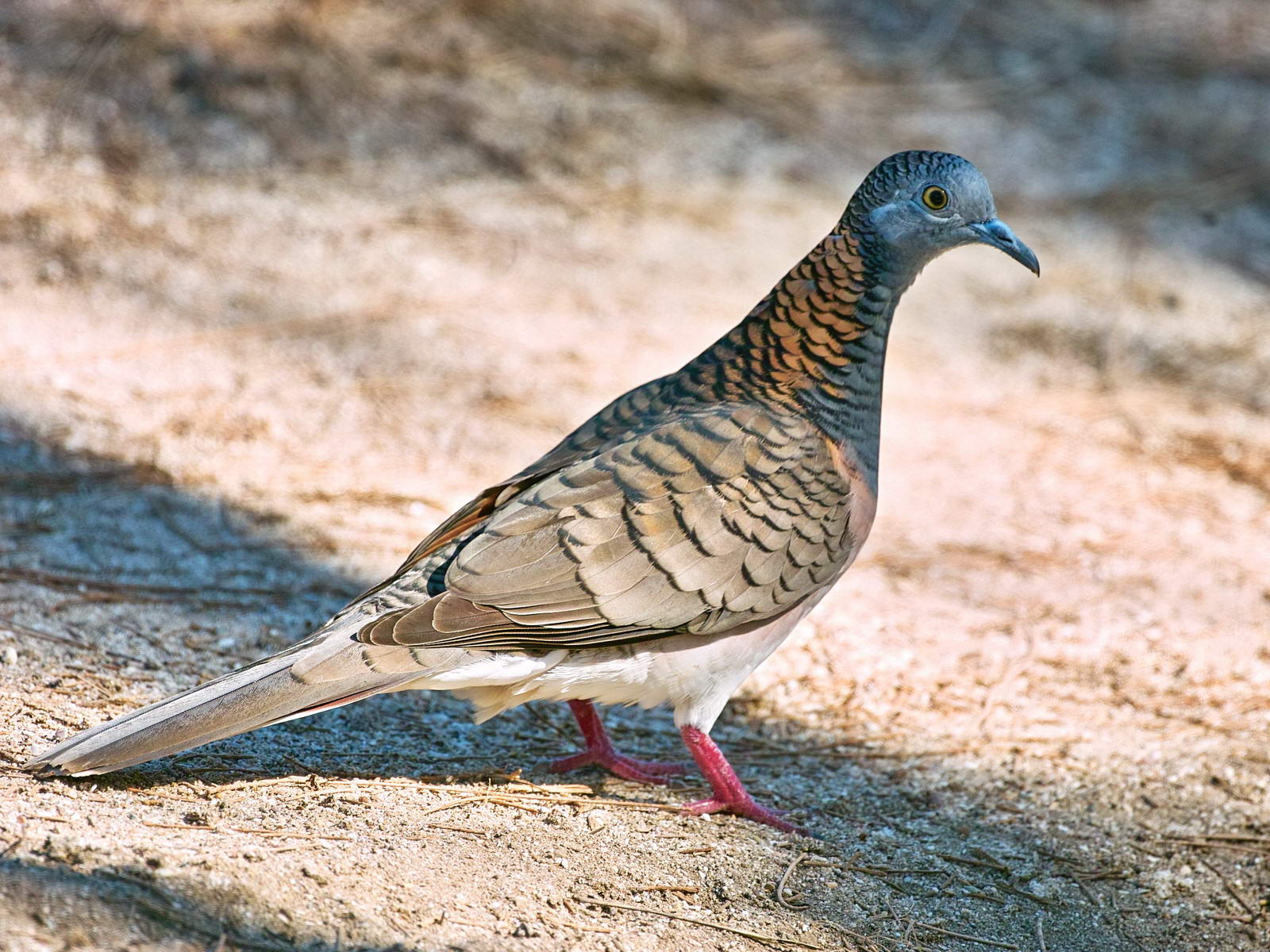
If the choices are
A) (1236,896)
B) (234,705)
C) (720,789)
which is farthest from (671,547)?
(1236,896)

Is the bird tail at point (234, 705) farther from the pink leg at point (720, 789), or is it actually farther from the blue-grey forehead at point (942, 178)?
the blue-grey forehead at point (942, 178)

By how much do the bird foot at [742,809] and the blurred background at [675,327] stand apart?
0.37 metres

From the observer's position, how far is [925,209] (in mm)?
3562

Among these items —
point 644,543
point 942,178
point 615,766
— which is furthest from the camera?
point 615,766

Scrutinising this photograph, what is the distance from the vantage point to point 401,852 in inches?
112

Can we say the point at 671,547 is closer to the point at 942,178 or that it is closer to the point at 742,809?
the point at 742,809

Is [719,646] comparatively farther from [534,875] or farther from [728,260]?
[728,260]

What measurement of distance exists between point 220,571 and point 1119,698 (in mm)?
3056

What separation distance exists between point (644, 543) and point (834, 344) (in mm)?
847

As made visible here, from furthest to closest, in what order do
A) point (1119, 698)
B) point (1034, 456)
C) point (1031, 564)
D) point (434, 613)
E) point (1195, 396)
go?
point (1195, 396), point (1034, 456), point (1031, 564), point (1119, 698), point (434, 613)

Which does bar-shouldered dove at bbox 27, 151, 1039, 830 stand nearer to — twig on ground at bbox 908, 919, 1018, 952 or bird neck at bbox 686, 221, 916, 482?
bird neck at bbox 686, 221, 916, 482

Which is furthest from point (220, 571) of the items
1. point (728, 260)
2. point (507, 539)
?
point (728, 260)

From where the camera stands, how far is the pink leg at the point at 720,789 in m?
3.43

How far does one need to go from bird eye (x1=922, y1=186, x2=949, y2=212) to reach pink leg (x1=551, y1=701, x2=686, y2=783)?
1714mm
